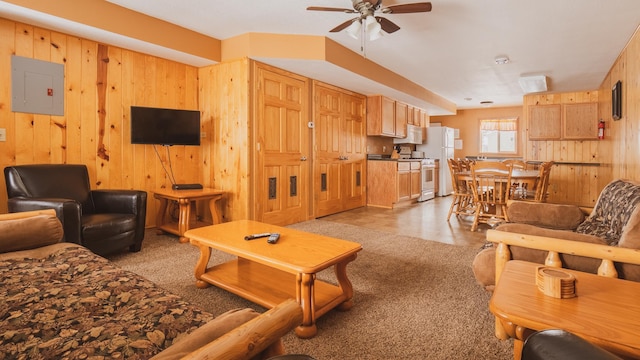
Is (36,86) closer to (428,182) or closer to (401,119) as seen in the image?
(401,119)

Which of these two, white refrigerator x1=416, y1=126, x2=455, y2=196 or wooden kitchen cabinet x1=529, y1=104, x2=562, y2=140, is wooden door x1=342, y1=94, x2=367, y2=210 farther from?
wooden kitchen cabinet x1=529, y1=104, x2=562, y2=140

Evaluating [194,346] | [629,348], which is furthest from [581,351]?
[194,346]

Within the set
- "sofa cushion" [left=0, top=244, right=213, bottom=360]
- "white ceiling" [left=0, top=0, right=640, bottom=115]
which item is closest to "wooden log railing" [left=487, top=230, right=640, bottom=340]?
"sofa cushion" [left=0, top=244, right=213, bottom=360]

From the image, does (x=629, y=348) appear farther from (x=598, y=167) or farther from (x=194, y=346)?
(x=598, y=167)

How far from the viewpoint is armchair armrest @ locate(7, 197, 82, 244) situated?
2.54m

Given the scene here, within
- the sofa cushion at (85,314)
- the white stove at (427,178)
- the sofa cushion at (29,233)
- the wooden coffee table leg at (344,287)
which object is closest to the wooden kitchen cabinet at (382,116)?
the white stove at (427,178)

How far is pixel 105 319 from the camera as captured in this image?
115 centimetres

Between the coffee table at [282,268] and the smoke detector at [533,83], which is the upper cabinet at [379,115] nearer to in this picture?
the smoke detector at [533,83]

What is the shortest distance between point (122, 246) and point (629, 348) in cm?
342

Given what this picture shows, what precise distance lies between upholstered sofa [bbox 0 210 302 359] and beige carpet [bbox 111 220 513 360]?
74 centimetres

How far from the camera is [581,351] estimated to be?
2.17 ft

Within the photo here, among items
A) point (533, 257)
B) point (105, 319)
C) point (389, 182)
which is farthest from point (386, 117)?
point (105, 319)

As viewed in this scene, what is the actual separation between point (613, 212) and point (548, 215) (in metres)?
0.58

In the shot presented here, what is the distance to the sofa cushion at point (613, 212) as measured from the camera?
1885mm
